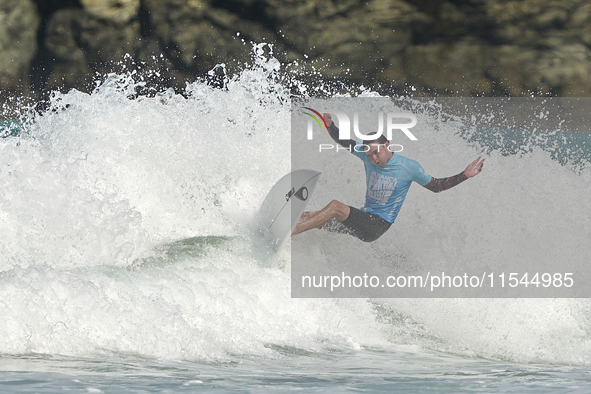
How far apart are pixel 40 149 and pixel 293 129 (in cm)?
270

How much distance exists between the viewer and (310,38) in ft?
56.0

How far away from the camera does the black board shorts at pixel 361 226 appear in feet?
19.4

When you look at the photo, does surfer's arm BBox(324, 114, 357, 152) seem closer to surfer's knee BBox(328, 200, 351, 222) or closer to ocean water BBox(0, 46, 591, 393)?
ocean water BBox(0, 46, 591, 393)

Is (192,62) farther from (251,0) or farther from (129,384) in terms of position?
(129,384)

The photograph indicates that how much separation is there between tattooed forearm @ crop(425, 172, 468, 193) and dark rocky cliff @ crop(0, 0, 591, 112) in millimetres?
11507

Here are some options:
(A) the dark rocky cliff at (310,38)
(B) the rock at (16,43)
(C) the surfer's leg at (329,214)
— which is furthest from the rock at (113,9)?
(C) the surfer's leg at (329,214)

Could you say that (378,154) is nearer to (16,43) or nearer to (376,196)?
(376,196)

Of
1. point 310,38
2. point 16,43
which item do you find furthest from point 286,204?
point 16,43

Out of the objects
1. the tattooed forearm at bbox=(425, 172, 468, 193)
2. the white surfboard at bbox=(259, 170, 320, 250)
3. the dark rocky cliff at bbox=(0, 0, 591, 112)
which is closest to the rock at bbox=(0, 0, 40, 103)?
the dark rocky cliff at bbox=(0, 0, 591, 112)

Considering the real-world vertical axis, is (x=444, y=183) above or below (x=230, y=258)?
above

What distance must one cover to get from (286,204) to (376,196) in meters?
0.95

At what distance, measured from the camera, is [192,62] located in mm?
17391

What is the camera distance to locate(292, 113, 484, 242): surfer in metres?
5.87

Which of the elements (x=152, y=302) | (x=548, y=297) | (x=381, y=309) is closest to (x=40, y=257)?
(x=152, y=302)
